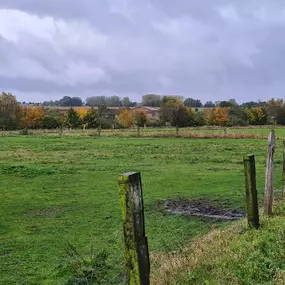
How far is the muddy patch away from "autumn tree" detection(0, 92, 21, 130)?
65019 mm

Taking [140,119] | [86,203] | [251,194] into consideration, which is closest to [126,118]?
[140,119]

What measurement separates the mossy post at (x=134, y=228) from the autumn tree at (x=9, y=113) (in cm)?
7383

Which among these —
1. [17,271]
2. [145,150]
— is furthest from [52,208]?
[145,150]

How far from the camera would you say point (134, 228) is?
140 inches

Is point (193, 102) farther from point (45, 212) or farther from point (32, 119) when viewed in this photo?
point (45, 212)

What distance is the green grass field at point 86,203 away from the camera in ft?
27.6

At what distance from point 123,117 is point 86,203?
79.7 metres

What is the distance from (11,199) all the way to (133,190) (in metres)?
12.3

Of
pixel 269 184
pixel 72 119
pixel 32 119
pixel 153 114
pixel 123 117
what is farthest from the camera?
pixel 153 114

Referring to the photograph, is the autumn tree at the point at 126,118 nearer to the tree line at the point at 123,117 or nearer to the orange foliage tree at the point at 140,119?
the tree line at the point at 123,117

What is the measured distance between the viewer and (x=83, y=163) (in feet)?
82.8

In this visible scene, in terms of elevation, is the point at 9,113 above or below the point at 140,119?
above

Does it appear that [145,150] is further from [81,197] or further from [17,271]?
[17,271]

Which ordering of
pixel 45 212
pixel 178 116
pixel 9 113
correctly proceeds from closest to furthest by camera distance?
1. pixel 45 212
2. pixel 9 113
3. pixel 178 116
